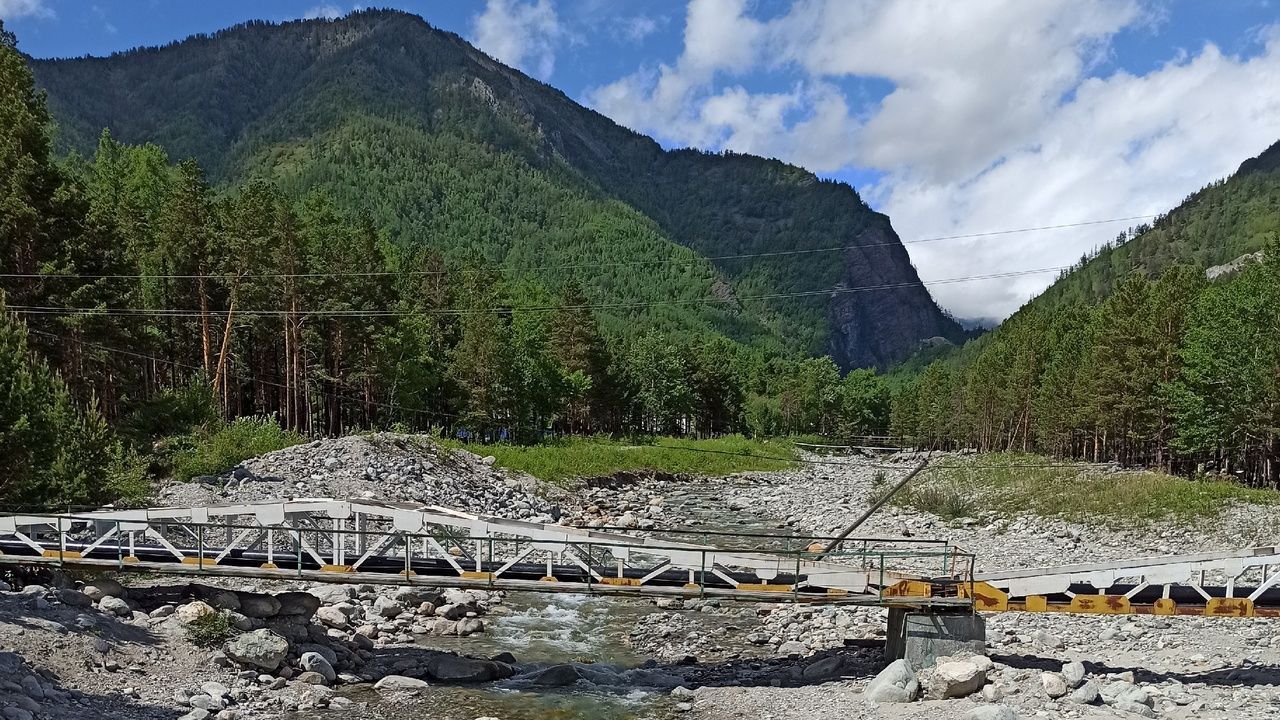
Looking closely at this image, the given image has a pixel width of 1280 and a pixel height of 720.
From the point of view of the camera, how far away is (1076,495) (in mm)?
42562

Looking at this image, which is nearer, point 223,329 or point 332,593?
point 332,593

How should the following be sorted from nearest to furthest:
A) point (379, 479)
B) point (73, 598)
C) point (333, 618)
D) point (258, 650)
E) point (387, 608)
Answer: point (258, 650), point (73, 598), point (333, 618), point (387, 608), point (379, 479)

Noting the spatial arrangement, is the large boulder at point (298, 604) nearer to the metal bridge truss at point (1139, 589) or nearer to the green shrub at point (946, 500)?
the metal bridge truss at point (1139, 589)

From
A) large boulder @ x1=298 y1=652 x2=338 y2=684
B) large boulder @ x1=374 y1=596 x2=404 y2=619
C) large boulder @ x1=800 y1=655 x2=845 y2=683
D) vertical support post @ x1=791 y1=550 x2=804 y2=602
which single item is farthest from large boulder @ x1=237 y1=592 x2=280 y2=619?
large boulder @ x1=800 y1=655 x2=845 y2=683

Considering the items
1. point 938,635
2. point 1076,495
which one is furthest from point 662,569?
point 1076,495

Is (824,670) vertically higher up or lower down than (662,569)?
lower down

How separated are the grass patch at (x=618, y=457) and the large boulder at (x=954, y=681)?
2441 centimetres

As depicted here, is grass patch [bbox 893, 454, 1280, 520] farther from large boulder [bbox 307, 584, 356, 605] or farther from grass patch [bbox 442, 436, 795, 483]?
large boulder [bbox 307, 584, 356, 605]

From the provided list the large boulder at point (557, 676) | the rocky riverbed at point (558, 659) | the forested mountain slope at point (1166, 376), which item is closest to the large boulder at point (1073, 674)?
the rocky riverbed at point (558, 659)

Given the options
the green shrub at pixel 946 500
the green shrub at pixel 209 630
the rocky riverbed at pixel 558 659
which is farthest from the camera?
the green shrub at pixel 946 500

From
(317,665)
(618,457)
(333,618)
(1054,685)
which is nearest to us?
(1054,685)

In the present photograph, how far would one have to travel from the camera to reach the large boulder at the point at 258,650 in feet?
62.5

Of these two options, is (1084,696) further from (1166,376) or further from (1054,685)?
(1166,376)

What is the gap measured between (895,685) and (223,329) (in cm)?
5245
